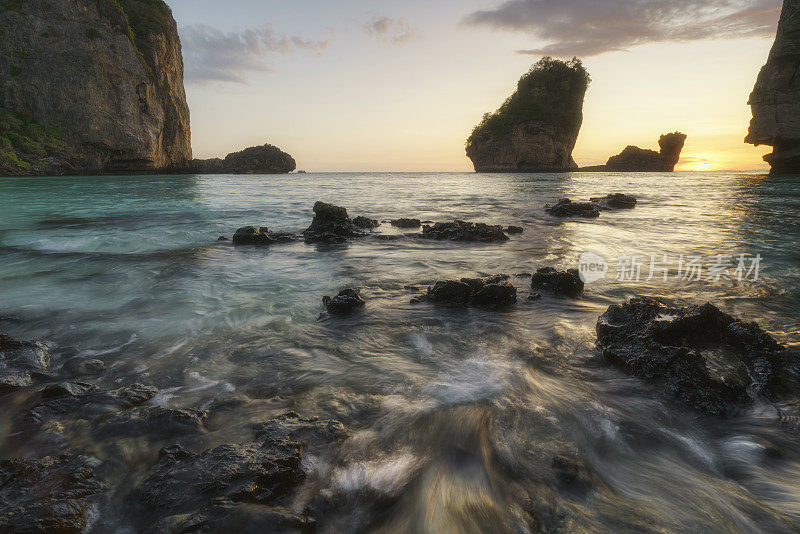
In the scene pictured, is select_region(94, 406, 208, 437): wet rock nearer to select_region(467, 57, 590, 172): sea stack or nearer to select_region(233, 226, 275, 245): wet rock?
select_region(233, 226, 275, 245): wet rock

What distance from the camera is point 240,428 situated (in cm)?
251

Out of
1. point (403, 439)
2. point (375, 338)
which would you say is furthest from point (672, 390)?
point (375, 338)

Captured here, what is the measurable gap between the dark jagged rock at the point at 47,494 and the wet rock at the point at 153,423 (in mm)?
244

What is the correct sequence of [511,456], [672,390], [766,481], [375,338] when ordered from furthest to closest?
[375,338] → [672,390] → [511,456] → [766,481]

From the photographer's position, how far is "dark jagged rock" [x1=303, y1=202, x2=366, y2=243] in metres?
9.87

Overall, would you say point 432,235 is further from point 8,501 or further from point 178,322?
point 8,501

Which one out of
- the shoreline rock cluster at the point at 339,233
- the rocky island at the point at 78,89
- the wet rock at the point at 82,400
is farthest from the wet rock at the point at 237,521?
the rocky island at the point at 78,89

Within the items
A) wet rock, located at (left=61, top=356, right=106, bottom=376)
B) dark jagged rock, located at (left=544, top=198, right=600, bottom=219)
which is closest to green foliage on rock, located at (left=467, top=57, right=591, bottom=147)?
dark jagged rock, located at (left=544, top=198, right=600, bottom=219)

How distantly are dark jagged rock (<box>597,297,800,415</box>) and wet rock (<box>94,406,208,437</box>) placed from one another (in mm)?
3612

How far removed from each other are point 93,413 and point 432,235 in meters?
8.58

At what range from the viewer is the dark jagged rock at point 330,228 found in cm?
987

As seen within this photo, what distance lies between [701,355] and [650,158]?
11707cm

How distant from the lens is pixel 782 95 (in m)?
33.7

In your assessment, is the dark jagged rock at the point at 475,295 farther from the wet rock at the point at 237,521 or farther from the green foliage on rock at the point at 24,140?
the green foliage on rock at the point at 24,140
